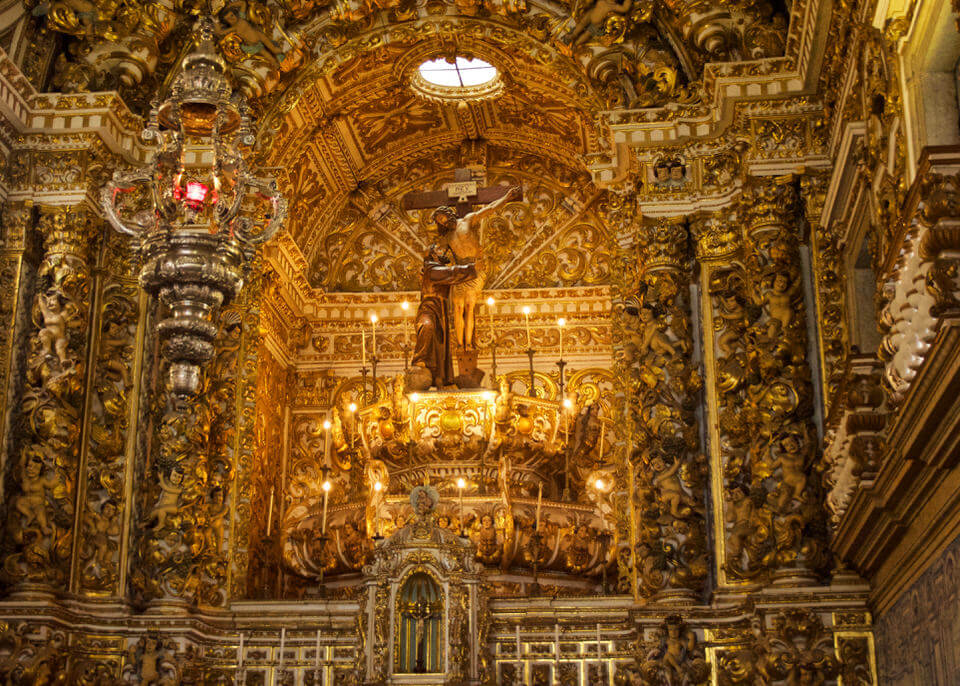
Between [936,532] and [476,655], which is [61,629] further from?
[936,532]

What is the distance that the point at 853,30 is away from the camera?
9.64 meters

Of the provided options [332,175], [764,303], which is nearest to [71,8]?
[332,175]

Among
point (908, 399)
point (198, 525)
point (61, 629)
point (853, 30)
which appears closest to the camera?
point (908, 399)

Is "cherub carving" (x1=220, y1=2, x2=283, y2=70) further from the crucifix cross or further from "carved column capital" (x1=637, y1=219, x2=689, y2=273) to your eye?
"carved column capital" (x1=637, y1=219, x2=689, y2=273)

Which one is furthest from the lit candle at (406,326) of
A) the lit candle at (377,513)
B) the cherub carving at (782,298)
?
the cherub carving at (782,298)

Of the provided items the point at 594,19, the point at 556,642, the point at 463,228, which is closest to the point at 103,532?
the point at 556,642

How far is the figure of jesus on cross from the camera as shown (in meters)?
13.9

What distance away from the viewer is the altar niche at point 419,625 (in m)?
11.1

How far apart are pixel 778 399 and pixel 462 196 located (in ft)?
14.5

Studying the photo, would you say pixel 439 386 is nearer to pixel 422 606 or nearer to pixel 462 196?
pixel 462 196

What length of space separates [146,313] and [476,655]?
418cm

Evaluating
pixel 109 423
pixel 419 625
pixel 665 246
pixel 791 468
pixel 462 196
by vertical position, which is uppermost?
pixel 462 196

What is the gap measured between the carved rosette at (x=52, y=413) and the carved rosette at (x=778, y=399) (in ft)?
17.6

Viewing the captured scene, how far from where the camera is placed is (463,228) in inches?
552
